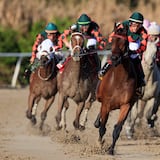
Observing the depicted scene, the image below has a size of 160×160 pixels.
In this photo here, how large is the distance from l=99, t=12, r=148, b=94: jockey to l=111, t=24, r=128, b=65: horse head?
53 centimetres

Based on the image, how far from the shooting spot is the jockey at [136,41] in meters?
12.6

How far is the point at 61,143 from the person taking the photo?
13523mm

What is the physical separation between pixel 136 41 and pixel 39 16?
15.9 m

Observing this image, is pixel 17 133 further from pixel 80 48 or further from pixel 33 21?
pixel 33 21

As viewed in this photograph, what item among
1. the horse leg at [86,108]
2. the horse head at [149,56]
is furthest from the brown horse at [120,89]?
the horse leg at [86,108]

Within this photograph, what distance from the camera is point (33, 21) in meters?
28.4

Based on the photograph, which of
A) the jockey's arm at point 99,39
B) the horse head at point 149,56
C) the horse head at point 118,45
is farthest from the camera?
the jockey's arm at point 99,39

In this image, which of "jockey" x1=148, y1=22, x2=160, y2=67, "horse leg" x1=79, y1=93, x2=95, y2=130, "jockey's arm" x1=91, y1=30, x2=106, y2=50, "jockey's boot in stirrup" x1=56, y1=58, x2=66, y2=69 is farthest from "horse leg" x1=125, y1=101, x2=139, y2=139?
"jockey's boot in stirrup" x1=56, y1=58, x2=66, y2=69

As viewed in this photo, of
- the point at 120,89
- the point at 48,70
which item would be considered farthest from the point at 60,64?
the point at 120,89

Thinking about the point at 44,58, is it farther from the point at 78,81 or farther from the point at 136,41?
the point at 136,41

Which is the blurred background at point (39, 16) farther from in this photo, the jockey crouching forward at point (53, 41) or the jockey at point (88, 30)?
the jockey at point (88, 30)

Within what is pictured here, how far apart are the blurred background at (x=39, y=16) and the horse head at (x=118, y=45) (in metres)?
13.4

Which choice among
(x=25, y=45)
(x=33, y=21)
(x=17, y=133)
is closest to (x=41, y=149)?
(x=17, y=133)

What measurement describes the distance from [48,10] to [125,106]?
692 inches
